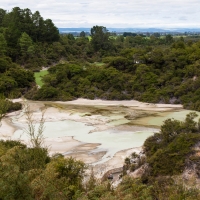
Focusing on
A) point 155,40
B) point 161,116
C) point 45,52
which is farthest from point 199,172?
point 155,40

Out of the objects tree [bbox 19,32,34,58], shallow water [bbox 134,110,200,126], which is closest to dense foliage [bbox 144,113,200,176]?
shallow water [bbox 134,110,200,126]

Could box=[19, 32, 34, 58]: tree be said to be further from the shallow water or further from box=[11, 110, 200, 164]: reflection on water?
the shallow water

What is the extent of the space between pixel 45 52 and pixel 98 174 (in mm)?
37478

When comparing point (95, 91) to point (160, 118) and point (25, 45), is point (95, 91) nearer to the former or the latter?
point (160, 118)

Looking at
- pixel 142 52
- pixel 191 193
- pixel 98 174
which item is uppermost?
pixel 142 52

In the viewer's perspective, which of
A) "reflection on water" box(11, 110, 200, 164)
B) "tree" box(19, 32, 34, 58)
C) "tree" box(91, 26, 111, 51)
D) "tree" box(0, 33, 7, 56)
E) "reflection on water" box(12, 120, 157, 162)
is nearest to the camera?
"reflection on water" box(12, 120, 157, 162)

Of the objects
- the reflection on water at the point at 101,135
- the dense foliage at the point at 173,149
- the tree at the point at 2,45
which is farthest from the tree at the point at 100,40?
the dense foliage at the point at 173,149

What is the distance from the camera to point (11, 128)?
23.9 m

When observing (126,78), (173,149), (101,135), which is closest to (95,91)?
(126,78)

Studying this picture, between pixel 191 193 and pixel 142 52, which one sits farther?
pixel 142 52

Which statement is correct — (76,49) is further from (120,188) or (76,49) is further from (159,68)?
(120,188)

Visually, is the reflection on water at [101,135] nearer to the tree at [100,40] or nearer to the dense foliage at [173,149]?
the dense foliage at [173,149]

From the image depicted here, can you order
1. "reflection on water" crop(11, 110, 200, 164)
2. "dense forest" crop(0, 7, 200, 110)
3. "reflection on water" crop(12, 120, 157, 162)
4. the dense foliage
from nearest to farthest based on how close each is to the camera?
the dense foliage, "reflection on water" crop(12, 120, 157, 162), "reflection on water" crop(11, 110, 200, 164), "dense forest" crop(0, 7, 200, 110)

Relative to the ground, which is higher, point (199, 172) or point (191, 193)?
point (191, 193)
